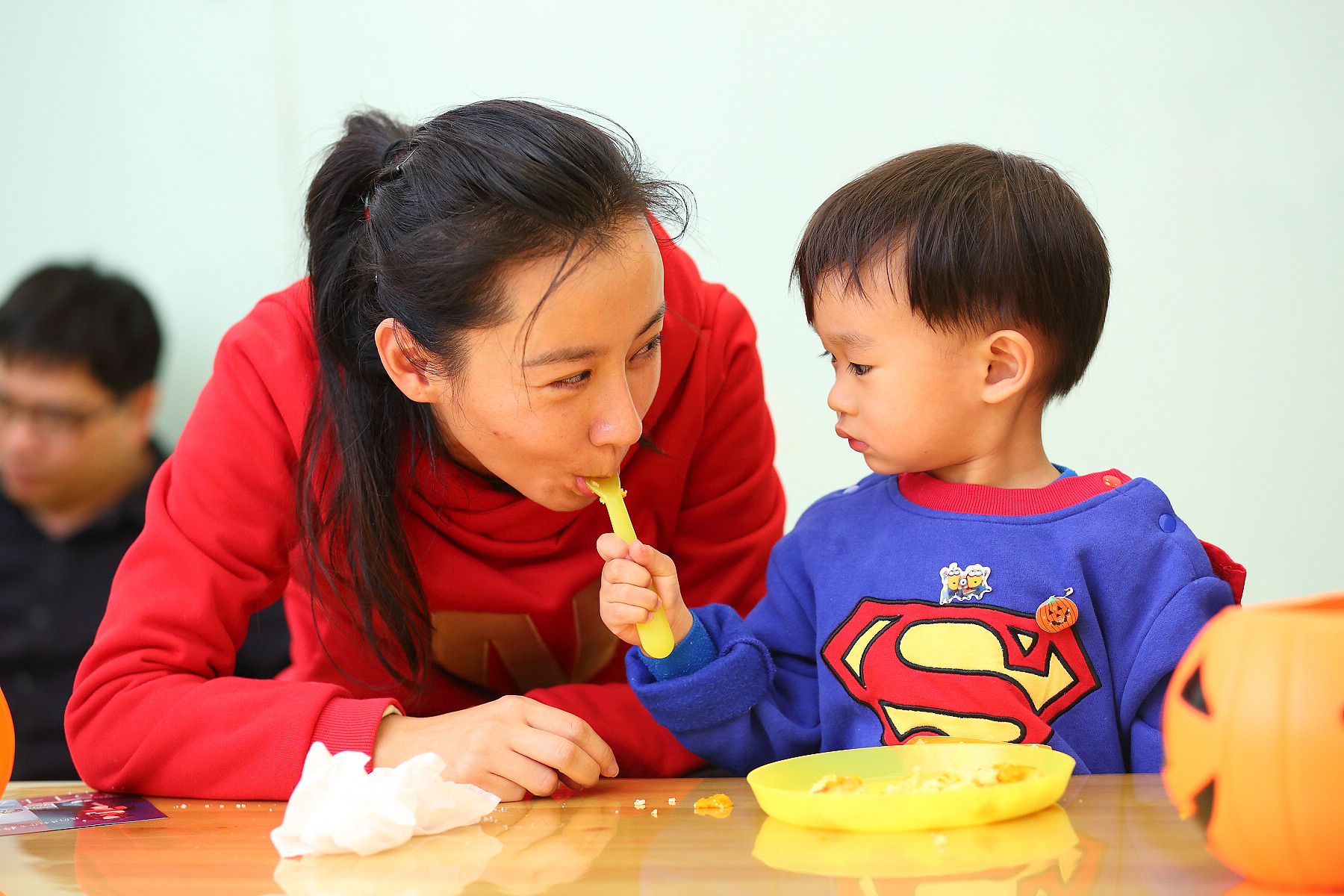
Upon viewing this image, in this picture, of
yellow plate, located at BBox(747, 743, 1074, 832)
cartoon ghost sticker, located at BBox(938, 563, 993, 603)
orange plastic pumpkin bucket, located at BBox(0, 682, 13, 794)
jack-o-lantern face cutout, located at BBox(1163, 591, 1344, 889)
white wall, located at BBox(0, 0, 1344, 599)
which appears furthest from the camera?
white wall, located at BBox(0, 0, 1344, 599)

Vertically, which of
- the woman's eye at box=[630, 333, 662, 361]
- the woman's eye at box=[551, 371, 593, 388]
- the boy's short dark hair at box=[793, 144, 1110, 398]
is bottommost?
the woman's eye at box=[551, 371, 593, 388]

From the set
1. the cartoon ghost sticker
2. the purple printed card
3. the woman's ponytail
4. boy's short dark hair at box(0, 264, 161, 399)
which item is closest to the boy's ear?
the cartoon ghost sticker

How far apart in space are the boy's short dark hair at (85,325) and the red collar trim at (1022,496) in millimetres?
1752

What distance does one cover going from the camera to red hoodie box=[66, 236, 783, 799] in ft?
3.04

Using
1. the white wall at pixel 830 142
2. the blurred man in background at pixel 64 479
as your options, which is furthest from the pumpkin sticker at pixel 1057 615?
the blurred man in background at pixel 64 479

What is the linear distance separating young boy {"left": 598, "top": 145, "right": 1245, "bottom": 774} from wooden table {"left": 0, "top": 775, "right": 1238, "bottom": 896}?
0.10m

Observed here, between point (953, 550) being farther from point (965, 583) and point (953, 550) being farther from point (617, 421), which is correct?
point (617, 421)

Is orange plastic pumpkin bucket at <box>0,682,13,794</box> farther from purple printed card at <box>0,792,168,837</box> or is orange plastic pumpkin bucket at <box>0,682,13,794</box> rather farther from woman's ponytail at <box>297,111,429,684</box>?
woman's ponytail at <box>297,111,429,684</box>

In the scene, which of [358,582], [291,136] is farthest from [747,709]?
[291,136]

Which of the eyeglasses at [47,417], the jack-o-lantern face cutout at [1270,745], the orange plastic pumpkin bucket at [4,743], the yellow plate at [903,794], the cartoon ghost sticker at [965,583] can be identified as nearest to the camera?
the jack-o-lantern face cutout at [1270,745]

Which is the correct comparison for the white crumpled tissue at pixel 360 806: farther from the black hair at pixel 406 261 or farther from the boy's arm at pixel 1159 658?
the boy's arm at pixel 1159 658

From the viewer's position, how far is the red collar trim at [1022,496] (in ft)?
3.09

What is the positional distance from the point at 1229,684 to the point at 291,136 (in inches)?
84.0

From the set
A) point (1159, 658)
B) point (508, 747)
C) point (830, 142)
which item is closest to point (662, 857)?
point (508, 747)
